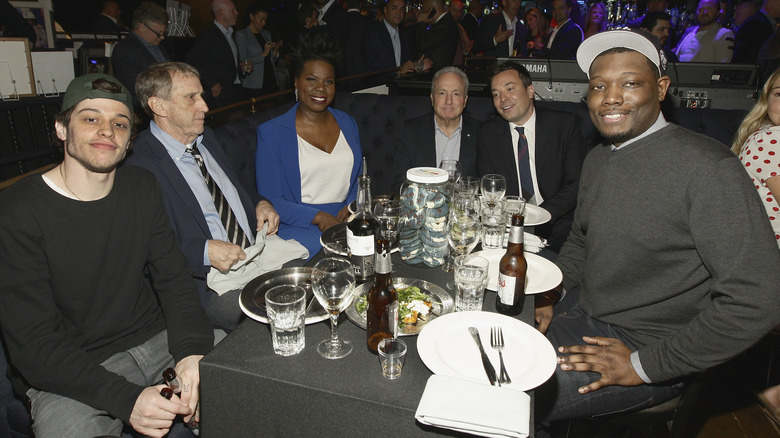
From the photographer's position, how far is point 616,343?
1593mm

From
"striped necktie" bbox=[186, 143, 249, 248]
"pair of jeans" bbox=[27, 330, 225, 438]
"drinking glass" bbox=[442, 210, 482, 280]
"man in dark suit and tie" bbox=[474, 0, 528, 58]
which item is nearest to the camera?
"pair of jeans" bbox=[27, 330, 225, 438]

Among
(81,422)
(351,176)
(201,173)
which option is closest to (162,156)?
(201,173)

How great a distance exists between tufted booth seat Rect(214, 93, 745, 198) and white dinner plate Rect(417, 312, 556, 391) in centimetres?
220

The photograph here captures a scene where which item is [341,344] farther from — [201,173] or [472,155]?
[472,155]

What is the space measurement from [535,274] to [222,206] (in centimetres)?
156

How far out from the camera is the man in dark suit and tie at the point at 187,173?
81.1 inches

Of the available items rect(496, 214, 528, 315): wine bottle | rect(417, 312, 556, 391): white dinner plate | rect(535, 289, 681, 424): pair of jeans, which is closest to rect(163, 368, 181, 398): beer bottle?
rect(417, 312, 556, 391): white dinner plate

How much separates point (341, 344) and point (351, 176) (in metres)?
2.06

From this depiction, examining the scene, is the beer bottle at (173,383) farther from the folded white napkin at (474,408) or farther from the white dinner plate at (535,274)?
the white dinner plate at (535,274)

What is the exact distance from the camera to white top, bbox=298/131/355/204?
3.03 metres

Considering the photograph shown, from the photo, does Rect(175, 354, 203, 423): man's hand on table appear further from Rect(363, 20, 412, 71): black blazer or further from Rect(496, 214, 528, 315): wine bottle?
Rect(363, 20, 412, 71): black blazer

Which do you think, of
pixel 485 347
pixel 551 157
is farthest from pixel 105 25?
pixel 485 347

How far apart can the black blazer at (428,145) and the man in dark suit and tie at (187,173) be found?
145 cm

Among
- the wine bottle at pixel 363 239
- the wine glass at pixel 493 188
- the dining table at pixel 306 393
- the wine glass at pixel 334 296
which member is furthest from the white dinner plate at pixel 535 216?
the wine glass at pixel 334 296
